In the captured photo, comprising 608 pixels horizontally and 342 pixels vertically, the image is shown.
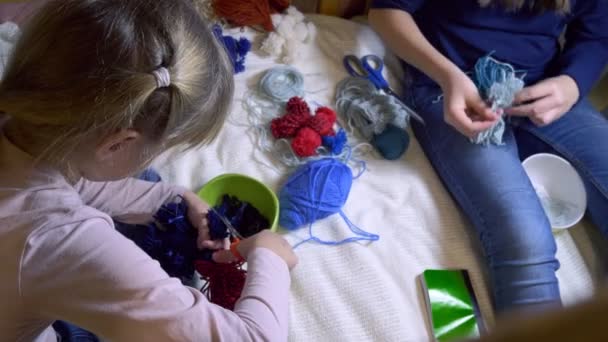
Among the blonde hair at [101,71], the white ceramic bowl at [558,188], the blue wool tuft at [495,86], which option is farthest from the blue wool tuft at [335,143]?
the blonde hair at [101,71]

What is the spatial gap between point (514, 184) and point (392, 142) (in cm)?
22

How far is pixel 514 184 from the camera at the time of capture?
950 millimetres

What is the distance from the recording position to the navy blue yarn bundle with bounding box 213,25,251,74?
111 cm

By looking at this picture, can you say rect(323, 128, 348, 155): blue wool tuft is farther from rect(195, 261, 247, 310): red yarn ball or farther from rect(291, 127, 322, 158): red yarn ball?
rect(195, 261, 247, 310): red yarn ball

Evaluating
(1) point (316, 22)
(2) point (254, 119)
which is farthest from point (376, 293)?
(1) point (316, 22)

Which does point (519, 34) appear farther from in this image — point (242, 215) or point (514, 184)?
point (242, 215)

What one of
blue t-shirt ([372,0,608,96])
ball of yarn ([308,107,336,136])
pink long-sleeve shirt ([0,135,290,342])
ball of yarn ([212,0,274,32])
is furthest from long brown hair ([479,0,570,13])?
pink long-sleeve shirt ([0,135,290,342])

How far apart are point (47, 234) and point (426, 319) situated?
58cm

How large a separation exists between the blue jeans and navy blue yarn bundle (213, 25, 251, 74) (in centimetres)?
34

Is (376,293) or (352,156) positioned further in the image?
(352,156)

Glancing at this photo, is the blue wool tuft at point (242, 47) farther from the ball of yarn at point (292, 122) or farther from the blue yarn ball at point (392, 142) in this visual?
the blue yarn ball at point (392, 142)

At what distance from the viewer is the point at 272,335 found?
25.7 inches

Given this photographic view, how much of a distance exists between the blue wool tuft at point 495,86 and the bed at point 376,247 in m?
0.13

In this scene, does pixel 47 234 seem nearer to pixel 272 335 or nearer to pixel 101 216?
pixel 101 216
